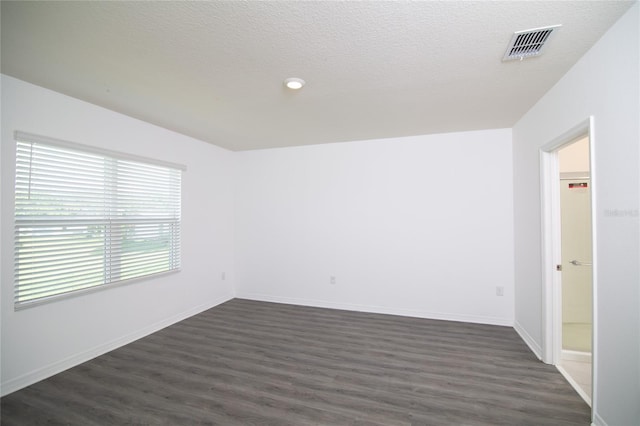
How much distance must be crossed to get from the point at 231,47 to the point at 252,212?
3328 mm

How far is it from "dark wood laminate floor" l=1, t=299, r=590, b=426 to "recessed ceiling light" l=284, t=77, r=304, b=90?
2527 mm

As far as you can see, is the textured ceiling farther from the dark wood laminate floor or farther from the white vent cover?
the dark wood laminate floor

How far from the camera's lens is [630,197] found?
1.57m

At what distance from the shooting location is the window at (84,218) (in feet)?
7.88

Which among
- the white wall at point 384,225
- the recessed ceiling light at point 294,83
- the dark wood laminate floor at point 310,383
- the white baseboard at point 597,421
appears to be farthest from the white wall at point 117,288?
the white baseboard at point 597,421

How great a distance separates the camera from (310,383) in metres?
2.41

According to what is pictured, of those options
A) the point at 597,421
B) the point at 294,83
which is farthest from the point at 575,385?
the point at 294,83

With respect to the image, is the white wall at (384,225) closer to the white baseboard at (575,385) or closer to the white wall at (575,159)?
the white wall at (575,159)

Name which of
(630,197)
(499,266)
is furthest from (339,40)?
(499,266)

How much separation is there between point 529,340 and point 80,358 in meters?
4.62

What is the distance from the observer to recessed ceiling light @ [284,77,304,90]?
2.28 m

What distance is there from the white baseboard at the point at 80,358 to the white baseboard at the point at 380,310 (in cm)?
121

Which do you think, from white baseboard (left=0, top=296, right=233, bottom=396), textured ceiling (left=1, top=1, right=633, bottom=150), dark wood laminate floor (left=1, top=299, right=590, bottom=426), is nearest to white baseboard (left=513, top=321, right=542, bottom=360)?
dark wood laminate floor (left=1, top=299, right=590, bottom=426)

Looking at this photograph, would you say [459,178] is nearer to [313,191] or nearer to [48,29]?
[313,191]
